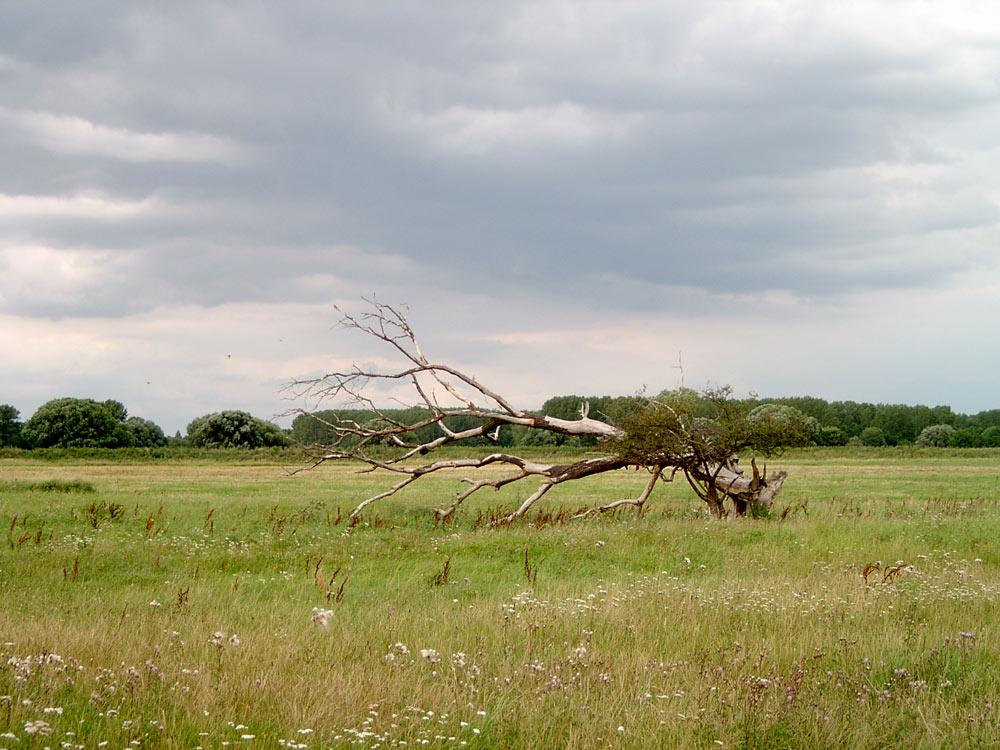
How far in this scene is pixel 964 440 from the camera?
306ft

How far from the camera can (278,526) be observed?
17953 mm

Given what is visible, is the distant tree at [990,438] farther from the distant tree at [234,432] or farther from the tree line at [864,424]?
the distant tree at [234,432]

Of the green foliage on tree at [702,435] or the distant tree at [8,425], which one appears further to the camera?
the distant tree at [8,425]

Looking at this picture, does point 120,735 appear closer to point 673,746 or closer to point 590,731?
point 590,731

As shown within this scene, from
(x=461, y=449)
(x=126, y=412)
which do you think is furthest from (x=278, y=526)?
(x=126, y=412)

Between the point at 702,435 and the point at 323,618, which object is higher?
the point at 702,435

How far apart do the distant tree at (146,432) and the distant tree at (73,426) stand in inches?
571

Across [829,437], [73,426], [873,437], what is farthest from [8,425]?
[873,437]

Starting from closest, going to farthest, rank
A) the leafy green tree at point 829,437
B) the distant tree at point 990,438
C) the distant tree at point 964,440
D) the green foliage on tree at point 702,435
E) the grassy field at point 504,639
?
the grassy field at point 504,639 → the green foliage on tree at point 702,435 → the distant tree at point 964,440 → the distant tree at point 990,438 → the leafy green tree at point 829,437

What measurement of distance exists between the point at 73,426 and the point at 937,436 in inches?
4084

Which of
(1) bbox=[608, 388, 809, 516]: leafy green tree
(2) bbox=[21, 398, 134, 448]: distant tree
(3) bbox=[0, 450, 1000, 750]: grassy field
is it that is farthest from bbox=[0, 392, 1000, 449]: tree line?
(3) bbox=[0, 450, 1000, 750]: grassy field

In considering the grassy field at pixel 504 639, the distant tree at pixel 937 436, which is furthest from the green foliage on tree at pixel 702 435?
the distant tree at pixel 937 436

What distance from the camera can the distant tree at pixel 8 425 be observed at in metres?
112

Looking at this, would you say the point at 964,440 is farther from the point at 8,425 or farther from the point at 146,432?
the point at 8,425
